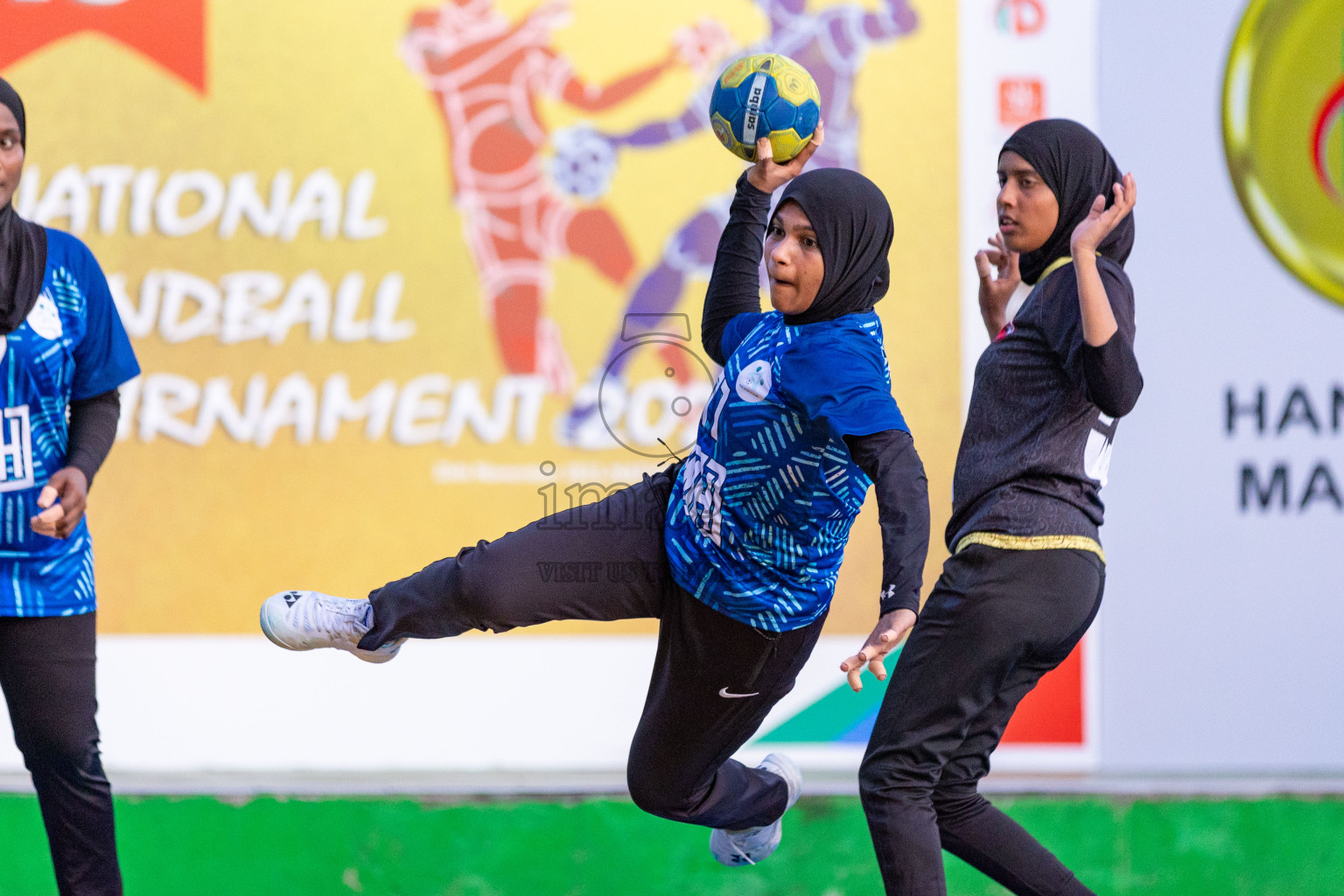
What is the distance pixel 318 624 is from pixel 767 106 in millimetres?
1318

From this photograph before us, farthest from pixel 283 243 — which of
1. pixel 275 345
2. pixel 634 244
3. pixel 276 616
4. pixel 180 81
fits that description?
pixel 276 616

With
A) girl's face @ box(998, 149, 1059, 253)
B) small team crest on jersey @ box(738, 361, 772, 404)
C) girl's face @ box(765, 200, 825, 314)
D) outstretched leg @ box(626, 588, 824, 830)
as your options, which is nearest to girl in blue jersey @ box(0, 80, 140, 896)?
outstretched leg @ box(626, 588, 824, 830)

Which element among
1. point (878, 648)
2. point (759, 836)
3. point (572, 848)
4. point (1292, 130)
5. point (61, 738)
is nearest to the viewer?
point (878, 648)

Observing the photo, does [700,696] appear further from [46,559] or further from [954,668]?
[46,559]

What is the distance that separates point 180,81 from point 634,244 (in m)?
1.41

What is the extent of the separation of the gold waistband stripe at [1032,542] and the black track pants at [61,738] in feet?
5.56

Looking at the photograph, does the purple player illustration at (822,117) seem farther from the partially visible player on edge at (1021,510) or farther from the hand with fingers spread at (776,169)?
the partially visible player on edge at (1021,510)

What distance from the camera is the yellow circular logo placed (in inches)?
143

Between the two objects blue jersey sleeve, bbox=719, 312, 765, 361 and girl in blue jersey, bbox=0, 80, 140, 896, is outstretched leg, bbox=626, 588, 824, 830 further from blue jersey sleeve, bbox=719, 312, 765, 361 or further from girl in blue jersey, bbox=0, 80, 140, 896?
girl in blue jersey, bbox=0, 80, 140, 896

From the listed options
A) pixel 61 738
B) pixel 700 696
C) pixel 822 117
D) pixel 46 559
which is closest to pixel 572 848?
pixel 700 696

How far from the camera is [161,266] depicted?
3715 millimetres

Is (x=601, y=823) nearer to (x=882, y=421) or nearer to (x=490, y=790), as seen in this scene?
(x=490, y=790)

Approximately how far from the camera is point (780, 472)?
2197 mm

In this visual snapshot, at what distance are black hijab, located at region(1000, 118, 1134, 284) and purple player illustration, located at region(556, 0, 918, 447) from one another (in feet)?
4.55
